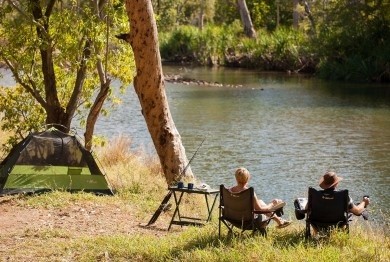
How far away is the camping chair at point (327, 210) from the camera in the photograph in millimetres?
7852

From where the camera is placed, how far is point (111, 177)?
40.6 ft

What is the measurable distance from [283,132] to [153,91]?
10.6 meters

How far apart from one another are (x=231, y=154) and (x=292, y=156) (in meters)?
1.37

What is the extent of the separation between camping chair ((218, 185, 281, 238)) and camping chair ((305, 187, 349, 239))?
0.47 meters

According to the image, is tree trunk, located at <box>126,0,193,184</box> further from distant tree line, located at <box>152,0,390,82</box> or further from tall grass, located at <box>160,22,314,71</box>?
tall grass, located at <box>160,22,314,71</box>

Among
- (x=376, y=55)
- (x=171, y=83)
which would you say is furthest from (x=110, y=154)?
(x=376, y=55)

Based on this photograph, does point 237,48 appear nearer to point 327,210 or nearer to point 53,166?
point 53,166

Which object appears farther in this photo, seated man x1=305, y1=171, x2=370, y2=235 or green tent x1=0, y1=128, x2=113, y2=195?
green tent x1=0, y1=128, x2=113, y2=195

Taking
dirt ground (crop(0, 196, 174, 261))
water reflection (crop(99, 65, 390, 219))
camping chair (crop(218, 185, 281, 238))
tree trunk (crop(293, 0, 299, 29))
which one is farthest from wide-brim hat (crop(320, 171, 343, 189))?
tree trunk (crop(293, 0, 299, 29))

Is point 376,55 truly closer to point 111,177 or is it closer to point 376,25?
point 376,25

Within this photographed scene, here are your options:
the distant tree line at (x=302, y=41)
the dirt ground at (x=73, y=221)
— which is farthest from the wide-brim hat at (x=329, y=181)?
the distant tree line at (x=302, y=41)

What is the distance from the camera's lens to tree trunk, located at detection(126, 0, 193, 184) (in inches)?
443

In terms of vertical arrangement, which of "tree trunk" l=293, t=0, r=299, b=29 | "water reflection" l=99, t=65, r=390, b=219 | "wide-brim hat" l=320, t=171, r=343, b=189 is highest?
"tree trunk" l=293, t=0, r=299, b=29

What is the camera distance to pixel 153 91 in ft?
37.6
